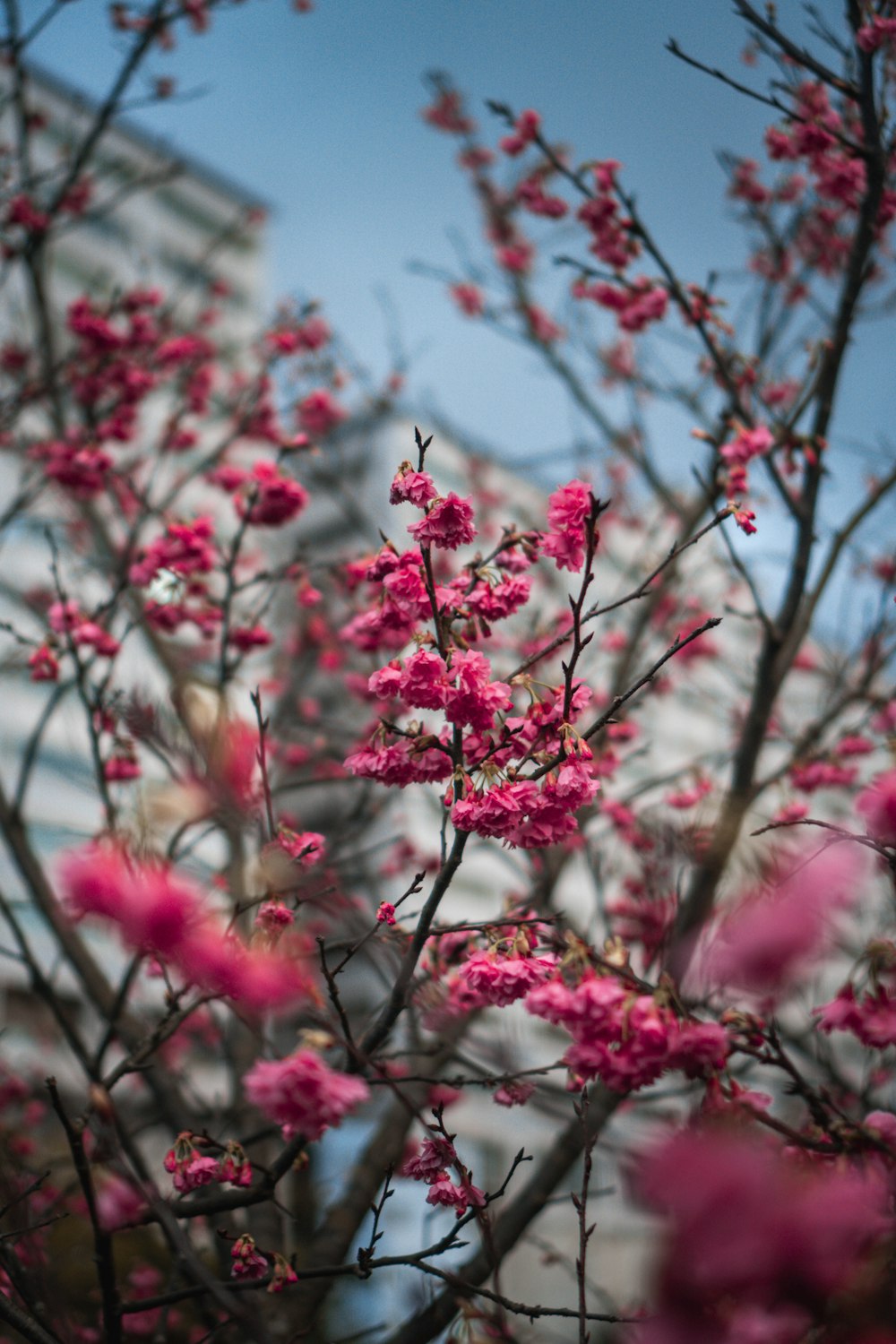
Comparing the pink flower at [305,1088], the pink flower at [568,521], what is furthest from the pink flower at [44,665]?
the pink flower at [305,1088]

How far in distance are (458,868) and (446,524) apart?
279 centimetres

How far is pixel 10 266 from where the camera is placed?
575 cm

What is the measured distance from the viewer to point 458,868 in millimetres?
4785

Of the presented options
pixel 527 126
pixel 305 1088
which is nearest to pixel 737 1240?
pixel 305 1088

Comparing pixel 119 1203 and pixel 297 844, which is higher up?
pixel 297 844

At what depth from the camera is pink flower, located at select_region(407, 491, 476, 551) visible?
2270mm

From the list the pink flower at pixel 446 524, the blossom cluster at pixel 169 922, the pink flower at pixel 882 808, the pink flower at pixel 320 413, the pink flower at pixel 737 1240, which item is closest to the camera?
the pink flower at pixel 737 1240

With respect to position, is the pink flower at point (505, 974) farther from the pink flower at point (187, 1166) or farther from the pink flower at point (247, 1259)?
the pink flower at point (247, 1259)

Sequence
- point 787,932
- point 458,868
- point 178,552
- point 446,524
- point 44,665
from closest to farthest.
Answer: point 787,932 → point 446,524 → point 44,665 → point 178,552 → point 458,868

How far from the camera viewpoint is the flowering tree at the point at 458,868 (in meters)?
1.72

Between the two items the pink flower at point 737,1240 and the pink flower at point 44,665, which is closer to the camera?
the pink flower at point 737,1240

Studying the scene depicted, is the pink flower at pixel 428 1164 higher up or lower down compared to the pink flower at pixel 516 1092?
lower down

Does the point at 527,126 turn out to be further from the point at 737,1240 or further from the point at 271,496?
the point at 737,1240

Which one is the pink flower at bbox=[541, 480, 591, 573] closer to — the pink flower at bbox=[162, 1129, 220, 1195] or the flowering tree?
the flowering tree
